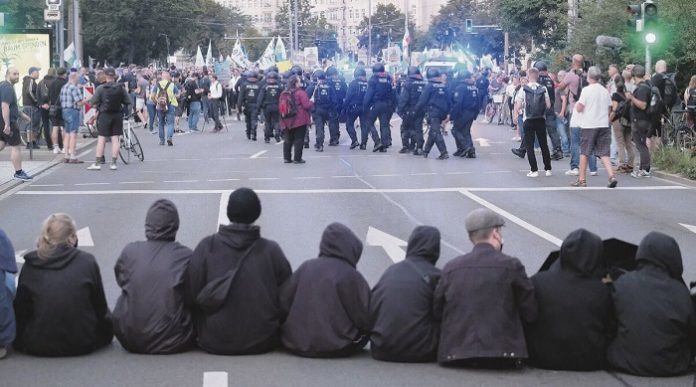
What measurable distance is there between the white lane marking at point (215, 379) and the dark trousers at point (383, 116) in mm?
20450

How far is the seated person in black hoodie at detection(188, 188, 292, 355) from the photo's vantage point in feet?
27.9

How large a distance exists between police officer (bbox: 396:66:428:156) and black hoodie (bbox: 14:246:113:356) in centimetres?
1853

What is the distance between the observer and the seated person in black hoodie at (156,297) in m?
8.62

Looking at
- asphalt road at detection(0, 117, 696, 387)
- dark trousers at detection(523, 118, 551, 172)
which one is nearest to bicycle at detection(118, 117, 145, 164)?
asphalt road at detection(0, 117, 696, 387)

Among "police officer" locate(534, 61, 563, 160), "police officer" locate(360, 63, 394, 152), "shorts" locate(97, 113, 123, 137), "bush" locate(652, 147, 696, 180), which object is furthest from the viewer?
"police officer" locate(360, 63, 394, 152)

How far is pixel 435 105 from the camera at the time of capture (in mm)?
25953

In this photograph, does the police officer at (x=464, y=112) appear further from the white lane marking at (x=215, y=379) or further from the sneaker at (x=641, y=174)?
the white lane marking at (x=215, y=379)

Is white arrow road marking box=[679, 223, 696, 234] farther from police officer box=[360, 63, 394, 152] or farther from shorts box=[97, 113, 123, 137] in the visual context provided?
police officer box=[360, 63, 394, 152]

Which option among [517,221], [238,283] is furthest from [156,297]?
[517,221]

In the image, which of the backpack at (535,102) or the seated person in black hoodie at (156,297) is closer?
the seated person in black hoodie at (156,297)

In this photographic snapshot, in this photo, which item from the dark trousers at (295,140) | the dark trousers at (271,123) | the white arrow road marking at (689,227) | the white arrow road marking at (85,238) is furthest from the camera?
the dark trousers at (271,123)

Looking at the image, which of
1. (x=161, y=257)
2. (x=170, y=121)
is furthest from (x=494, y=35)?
(x=161, y=257)

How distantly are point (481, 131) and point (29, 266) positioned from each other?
30.7m

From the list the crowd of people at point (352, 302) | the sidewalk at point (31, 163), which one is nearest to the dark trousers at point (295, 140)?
the sidewalk at point (31, 163)
